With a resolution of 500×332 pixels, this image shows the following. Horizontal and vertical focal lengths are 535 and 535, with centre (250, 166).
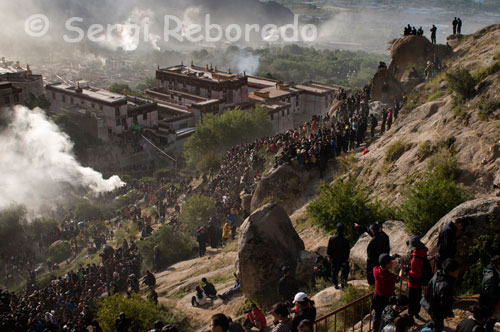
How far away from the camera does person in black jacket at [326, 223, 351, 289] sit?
1186cm

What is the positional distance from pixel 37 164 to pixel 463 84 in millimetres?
42473

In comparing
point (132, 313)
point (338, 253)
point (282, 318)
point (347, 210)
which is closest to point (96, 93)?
point (132, 313)

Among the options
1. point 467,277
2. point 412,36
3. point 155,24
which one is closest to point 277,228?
point 467,277

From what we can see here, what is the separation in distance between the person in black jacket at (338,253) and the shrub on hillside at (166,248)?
13.0 m

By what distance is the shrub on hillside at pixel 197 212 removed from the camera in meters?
29.4

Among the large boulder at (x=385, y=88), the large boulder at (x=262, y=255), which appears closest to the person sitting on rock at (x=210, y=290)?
the large boulder at (x=262, y=255)

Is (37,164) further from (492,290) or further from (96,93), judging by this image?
(492,290)

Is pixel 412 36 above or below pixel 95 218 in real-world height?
above

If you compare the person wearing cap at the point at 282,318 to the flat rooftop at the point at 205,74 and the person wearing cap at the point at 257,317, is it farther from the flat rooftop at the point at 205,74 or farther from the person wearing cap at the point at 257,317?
the flat rooftop at the point at 205,74

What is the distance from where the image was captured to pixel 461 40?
3291 cm

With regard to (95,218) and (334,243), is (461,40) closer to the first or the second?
(334,243)

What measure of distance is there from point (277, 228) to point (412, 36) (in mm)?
23061

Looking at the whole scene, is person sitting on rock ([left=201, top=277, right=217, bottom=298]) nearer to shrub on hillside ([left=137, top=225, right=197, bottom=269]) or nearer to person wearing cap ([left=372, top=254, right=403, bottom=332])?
person wearing cap ([left=372, top=254, right=403, bottom=332])

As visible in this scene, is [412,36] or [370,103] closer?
[370,103]
